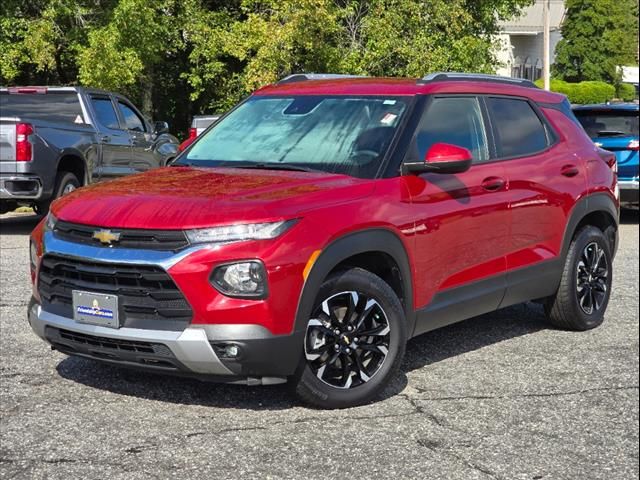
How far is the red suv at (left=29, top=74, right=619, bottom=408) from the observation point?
4.76 metres

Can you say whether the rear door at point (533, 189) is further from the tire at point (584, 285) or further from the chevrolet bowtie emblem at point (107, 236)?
the chevrolet bowtie emblem at point (107, 236)

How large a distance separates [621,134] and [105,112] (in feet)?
24.3

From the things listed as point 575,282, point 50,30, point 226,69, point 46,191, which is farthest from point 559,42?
point 575,282

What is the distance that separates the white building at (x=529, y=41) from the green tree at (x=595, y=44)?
3.20 feet

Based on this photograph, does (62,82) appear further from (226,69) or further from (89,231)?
(89,231)

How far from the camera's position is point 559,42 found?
51000 mm

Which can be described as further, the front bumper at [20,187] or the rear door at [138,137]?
the rear door at [138,137]

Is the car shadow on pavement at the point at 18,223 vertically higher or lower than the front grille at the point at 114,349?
lower

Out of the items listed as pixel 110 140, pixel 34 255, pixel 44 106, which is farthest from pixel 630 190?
pixel 34 255

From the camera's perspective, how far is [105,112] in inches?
549

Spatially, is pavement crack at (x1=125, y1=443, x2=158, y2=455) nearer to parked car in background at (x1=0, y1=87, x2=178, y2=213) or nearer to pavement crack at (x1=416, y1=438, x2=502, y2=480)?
pavement crack at (x1=416, y1=438, x2=502, y2=480)

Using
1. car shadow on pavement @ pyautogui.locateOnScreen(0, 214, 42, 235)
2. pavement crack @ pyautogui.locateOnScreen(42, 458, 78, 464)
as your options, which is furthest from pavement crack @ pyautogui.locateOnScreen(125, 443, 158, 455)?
car shadow on pavement @ pyautogui.locateOnScreen(0, 214, 42, 235)

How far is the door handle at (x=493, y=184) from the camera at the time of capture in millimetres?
6086

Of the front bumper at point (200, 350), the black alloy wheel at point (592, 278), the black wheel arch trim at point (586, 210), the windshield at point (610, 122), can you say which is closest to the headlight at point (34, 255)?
the front bumper at point (200, 350)
